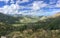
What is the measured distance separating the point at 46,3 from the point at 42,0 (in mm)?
234

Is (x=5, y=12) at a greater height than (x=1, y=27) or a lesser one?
greater

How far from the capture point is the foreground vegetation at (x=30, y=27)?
7227 millimetres

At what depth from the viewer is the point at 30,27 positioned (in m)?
7.35

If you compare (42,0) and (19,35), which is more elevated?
(42,0)

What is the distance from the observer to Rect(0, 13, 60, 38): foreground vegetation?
7.23m

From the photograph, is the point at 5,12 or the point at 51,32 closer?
the point at 51,32

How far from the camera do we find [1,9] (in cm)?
762

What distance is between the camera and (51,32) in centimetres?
721

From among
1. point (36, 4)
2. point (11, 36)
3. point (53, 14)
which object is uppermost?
point (36, 4)

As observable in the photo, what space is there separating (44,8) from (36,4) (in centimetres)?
41

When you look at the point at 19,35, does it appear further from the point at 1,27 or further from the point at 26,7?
the point at 26,7

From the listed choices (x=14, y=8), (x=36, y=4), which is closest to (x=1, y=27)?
(x=14, y=8)

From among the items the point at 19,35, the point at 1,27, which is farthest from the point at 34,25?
the point at 1,27

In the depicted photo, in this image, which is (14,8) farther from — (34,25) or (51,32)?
(51,32)
